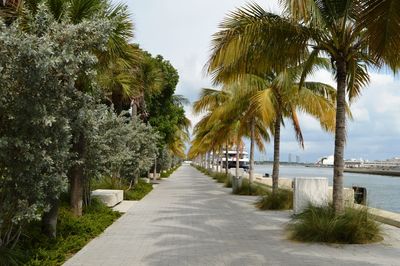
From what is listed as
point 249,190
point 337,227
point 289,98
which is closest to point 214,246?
A: point 337,227

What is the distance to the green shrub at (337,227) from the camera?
10.2 meters

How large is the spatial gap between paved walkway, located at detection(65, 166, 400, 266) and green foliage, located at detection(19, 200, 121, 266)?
0.67ft

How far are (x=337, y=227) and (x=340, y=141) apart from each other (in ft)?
6.76

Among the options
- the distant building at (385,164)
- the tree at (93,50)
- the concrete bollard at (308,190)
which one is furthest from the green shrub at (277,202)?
the distant building at (385,164)

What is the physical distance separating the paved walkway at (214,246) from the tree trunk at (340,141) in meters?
1.28

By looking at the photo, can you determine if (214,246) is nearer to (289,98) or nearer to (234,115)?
(289,98)

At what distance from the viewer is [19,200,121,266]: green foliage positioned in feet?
27.2

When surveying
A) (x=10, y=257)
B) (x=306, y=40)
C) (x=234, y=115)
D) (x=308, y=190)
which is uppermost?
(x=306, y=40)

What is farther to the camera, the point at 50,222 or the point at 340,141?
the point at 340,141

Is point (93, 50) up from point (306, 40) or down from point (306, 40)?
down

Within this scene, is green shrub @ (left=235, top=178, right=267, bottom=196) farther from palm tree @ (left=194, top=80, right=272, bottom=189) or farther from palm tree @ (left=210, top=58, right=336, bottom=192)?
palm tree @ (left=210, top=58, right=336, bottom=192)

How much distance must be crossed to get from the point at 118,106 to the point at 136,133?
4.23 meters

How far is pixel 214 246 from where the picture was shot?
9.75m

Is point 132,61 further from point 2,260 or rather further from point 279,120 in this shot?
point 279,120
